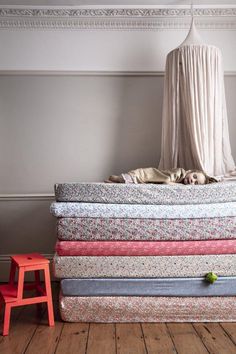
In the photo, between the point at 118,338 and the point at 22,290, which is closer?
the point at 118,338

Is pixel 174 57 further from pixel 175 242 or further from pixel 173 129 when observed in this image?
pixel 175 242

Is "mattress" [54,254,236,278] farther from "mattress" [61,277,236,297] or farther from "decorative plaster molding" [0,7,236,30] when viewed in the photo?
"decorative plaster molding" [0,7,236,30]

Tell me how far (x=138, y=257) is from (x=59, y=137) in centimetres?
140

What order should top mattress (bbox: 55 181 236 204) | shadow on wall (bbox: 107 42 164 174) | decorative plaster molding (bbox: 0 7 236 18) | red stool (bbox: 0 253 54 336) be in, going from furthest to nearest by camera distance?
shadow on wall (bbox: 107 42 164 174)
decorative plaster molding (bbox: 0 7 236 18)
top mattress (bbox: 55 181 236 204)
red stool (bbox: 0 253 54 336)

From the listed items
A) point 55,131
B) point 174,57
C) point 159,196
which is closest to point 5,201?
point 55,131

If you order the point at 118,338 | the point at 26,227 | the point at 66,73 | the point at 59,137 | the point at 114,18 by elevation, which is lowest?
the point at 118,338

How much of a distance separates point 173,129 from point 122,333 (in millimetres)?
1446

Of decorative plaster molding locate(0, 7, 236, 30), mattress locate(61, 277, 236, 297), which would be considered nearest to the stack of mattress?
mattress locate(61, 277, 236, 297)

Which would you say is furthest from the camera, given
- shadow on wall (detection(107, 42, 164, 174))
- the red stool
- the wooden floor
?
shadow on wall (detection(107, 42, 164, 174))

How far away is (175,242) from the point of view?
2.08 meters

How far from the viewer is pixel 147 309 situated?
6.72 ft

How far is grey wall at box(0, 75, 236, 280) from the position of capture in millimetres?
3031

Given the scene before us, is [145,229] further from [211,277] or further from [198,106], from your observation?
[198,106]

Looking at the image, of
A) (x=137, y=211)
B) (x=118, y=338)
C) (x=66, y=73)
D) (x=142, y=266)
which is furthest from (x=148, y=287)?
(x=66, y=73)
